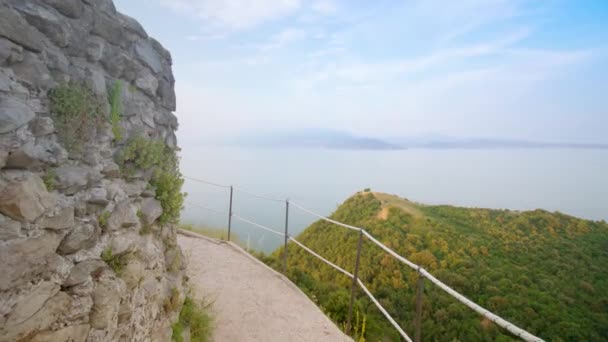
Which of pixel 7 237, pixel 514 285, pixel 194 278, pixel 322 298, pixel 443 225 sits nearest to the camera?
pixel 7 237

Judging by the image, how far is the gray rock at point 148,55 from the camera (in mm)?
2932

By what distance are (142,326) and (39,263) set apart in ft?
3.77

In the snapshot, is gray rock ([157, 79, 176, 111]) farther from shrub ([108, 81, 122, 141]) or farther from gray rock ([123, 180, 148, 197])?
gray rock ([123, 180, 148, 197])

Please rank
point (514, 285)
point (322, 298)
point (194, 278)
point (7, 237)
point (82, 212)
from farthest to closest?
point (514, 285) → point (322, 298) → point (194, 278) → point (82, 212) → point (7, 237)

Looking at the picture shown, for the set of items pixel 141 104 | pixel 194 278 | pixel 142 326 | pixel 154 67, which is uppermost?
pixel 154 67

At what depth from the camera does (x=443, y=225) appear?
12.7 metres

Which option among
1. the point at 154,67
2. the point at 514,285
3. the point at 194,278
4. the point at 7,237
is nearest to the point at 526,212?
the point at 514,285

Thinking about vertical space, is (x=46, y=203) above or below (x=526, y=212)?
above

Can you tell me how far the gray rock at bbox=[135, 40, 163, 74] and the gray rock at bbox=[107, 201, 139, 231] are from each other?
1.30 metres

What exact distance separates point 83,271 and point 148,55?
196 cm

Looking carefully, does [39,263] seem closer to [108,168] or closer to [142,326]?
A: [108,168]

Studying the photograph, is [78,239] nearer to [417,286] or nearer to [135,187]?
[135,187]

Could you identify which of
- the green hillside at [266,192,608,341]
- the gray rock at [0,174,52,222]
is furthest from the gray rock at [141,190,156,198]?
the green hillside at [266,192,608,341]

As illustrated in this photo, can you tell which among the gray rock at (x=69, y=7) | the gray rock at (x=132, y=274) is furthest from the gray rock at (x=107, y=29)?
the gray rock at (x=132, y=274)
